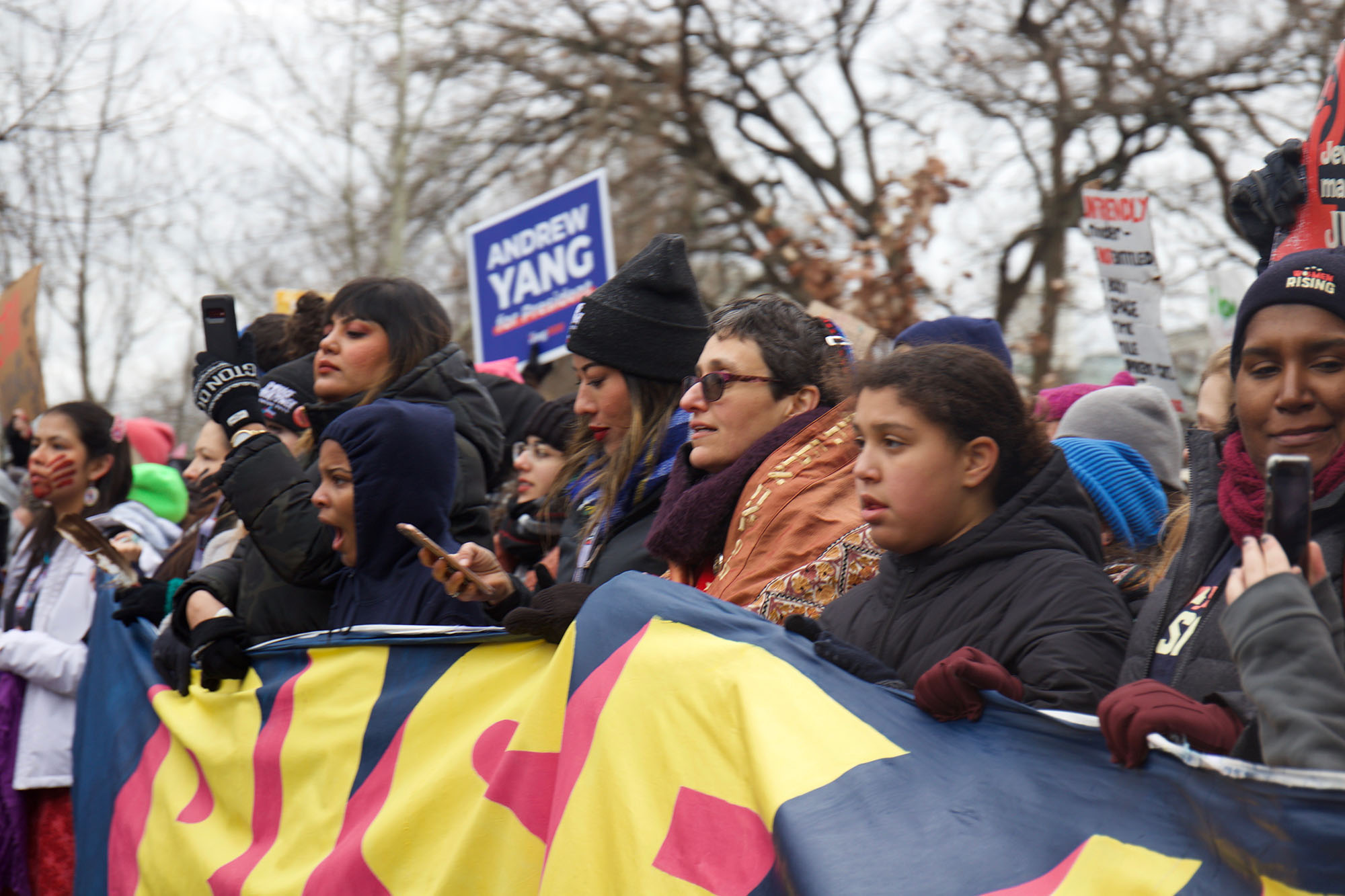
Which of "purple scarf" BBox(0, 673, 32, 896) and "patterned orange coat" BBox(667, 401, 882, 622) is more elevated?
"patterned orange coat" BBox(667, 401, 882, 622)

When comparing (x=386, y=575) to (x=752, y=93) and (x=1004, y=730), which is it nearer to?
(x=1004, y=730)

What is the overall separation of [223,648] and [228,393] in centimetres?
83

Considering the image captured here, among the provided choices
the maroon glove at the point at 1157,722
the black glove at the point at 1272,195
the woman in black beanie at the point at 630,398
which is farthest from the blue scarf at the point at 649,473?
the maroon glove at the point at 1157,722

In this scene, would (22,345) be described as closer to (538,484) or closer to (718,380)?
(538,484)

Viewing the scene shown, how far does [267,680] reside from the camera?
3.79 metres

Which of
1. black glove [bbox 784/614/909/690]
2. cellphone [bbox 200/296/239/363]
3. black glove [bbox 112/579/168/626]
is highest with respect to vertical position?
cellphone [bbox 200/296/239/363]

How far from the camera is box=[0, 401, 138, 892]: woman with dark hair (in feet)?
15.8

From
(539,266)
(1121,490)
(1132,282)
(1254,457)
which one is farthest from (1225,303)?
(1254,457)

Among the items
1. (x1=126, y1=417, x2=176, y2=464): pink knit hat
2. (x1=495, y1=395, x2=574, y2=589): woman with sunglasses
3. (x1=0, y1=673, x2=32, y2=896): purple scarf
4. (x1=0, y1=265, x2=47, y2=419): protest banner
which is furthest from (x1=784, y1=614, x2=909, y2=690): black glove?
(x1=126, y1=417, x2=176, y2=464): pink knit hat

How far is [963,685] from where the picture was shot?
83.7 inches

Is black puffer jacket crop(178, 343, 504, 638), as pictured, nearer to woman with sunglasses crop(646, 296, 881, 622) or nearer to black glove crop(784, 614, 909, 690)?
woman with sunglasses crop(646, 296, 881, 622)

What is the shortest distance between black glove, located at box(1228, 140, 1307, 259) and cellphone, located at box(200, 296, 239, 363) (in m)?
2.95

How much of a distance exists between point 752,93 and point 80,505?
461 inches

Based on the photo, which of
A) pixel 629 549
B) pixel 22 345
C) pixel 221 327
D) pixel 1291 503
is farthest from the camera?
pixel 22 345
